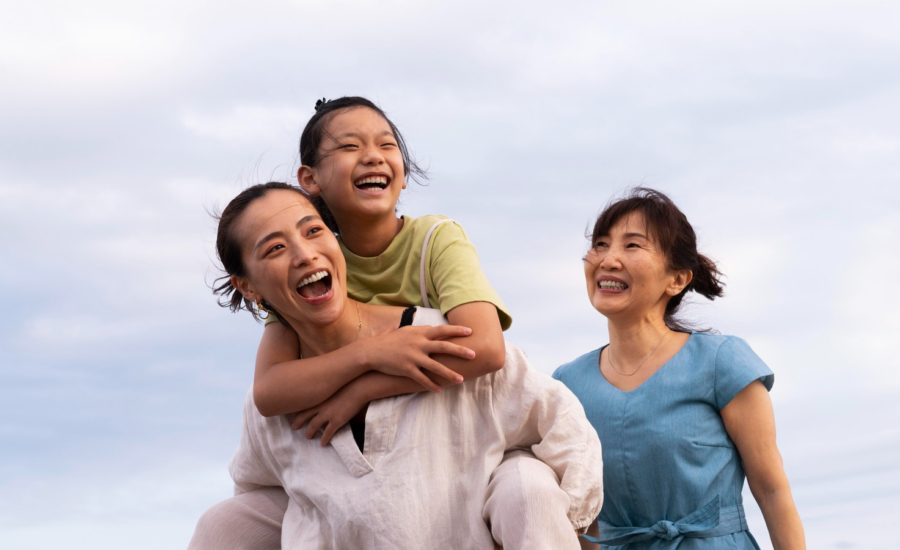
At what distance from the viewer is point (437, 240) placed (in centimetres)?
381

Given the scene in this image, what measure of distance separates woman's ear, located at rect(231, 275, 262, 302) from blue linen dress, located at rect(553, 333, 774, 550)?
1585mm

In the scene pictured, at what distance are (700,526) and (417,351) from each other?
1.59m

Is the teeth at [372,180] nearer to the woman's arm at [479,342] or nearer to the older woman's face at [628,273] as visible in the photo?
the woman's arm at [479,342]

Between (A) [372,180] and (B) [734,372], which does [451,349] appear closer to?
(A) [372,180]

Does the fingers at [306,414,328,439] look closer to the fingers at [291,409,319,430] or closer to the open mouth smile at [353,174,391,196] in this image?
the fingers at [291,409,319,430]

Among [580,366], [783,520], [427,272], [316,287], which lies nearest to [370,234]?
[427,272]

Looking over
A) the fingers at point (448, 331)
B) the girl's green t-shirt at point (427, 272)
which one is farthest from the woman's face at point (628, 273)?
the fingers at point (448, 331)

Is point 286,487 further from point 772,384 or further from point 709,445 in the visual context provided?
point 772,384

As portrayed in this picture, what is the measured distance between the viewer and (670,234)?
4.52 m

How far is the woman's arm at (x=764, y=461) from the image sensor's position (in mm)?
4207

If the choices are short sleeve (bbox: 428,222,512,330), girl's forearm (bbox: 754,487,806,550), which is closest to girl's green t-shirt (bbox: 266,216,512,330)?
short sleeve (bbox: 428,222,512,330)

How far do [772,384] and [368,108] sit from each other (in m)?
2.07

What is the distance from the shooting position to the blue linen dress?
4.22 metres

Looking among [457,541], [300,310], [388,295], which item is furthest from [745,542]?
[300,310]
